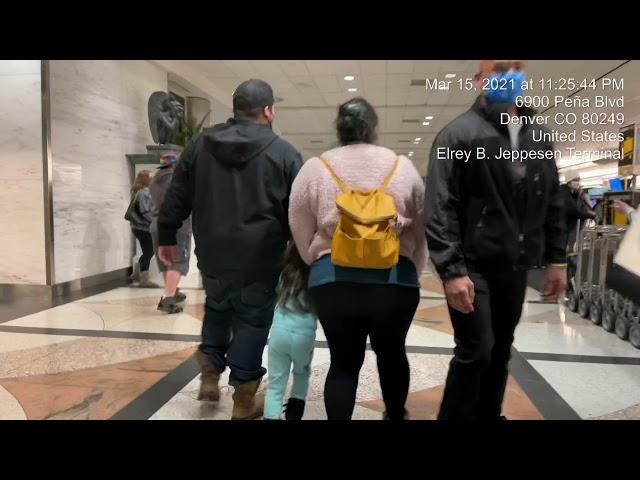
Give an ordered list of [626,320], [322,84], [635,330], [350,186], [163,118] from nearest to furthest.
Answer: [350,186] → [635,330] → [626,320] → [163,118] → [322,84]

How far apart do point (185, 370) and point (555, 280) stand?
214cm

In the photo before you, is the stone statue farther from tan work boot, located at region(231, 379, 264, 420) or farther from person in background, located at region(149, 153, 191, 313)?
tan work boot, located at region(231, 379, 264, 420)

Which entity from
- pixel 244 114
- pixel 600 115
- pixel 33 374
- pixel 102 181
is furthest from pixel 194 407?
pixel 102 181

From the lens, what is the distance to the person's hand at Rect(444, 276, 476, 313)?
5.55 feet

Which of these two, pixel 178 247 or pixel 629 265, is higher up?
pixel 629 265

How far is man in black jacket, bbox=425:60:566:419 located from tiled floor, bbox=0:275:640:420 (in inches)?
32.5

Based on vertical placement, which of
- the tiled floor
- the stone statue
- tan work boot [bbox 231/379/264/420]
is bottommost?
the tiled floor

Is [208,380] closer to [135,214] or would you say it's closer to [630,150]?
[630,150]

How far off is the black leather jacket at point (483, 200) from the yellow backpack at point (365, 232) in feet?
0.45

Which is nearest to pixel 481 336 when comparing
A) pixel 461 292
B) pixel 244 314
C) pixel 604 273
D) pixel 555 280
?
pixel 461 292

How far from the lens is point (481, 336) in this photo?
178 centimetres

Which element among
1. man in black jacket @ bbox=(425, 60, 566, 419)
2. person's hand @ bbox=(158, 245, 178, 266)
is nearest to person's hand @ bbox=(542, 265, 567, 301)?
man in black jacket @ bbox=(425, 60, 566, 419)

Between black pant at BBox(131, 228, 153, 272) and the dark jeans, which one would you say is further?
black pant at BBox(131, 228, 153, 272)
